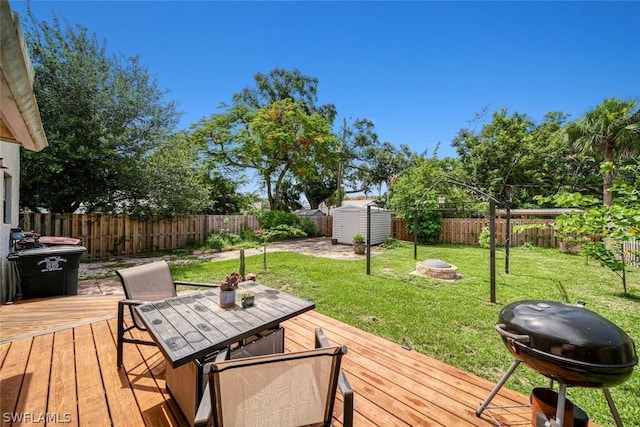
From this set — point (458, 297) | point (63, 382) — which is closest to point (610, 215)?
point (458, 297)

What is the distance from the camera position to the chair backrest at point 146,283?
232 cm

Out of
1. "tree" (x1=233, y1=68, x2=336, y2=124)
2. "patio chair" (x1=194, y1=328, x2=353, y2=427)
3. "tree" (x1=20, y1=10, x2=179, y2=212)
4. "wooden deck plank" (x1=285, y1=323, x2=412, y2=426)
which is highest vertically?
"tree" (x1=233, y1=68, x2=336, y2=124)

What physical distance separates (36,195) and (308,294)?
8317 millimetres

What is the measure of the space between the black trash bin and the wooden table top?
10.5ft

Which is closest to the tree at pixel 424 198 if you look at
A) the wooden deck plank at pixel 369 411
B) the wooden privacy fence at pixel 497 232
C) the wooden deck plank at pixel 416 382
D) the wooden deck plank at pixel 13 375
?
the wooden privacy fence at pixel 497 232

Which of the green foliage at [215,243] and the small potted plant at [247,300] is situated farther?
the green foliage at [215,243]

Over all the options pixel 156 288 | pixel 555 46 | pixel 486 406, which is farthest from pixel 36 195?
pixel 555 46

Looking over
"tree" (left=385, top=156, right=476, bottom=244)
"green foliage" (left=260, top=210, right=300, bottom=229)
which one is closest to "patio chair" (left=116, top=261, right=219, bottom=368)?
"green foliage" (left=260, top=210, right=300, bottom=229)

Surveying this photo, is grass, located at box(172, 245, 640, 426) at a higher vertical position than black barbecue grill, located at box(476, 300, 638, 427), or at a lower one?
lower

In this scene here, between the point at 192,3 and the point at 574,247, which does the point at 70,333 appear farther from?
the point at 574,247

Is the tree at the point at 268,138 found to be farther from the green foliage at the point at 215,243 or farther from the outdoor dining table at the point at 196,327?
the outdoor dining table at the point at 196,327

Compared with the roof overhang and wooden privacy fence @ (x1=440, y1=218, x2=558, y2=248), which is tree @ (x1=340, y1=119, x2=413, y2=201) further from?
the roof overhang

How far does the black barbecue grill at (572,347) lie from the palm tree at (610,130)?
10.4 meters

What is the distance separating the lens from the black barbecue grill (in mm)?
1176
